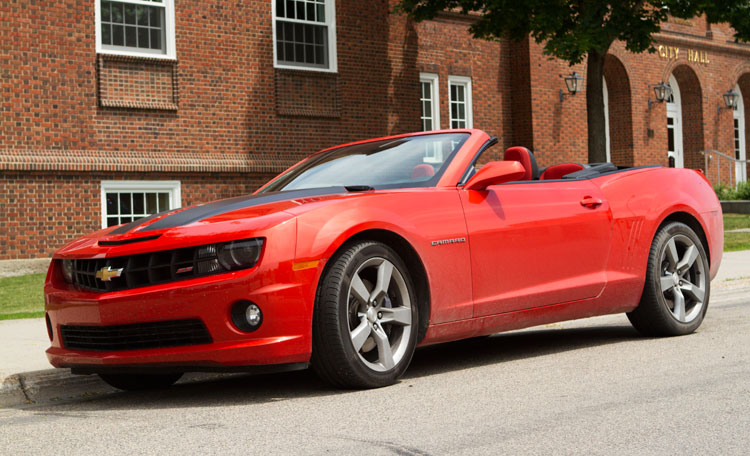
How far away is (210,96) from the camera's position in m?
17.4

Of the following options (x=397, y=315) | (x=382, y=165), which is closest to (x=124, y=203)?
(x=382, y=165)

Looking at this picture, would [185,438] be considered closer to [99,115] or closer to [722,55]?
[99,115]

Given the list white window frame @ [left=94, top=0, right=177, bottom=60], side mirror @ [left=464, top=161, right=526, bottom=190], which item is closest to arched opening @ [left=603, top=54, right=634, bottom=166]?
white window frame @ [left=94, top=0, right=177, bottom=60]

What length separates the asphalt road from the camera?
4.03 m

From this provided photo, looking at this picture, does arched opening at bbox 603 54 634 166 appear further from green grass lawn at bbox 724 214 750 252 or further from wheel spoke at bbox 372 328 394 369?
wheel spoke at bbox 372 328 394 369

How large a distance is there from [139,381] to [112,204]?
10.8m

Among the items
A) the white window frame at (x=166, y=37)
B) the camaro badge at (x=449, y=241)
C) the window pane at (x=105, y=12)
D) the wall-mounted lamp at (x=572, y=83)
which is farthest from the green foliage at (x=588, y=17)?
the camaro badge at (x=449, y=241)

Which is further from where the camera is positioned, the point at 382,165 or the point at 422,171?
the point at 382,165

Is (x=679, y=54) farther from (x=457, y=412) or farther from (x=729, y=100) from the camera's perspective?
(x=457, y=412)

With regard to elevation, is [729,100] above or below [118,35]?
above

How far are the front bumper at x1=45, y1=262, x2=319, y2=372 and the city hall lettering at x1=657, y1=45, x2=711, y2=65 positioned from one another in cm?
A: 2479

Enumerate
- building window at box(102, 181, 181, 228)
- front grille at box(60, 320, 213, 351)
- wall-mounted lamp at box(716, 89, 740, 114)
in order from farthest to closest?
wall-mounted lamp at box(716, 89, 740, 114)
building window at box(102, 181, 181, 228)
front grille at box(60, 320, 213, 351)

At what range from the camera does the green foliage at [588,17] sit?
17.9 meters

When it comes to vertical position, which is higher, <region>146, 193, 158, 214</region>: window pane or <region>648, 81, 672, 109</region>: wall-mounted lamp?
<region>648, 81, 672, 109</region>: wall-mounted lamp
